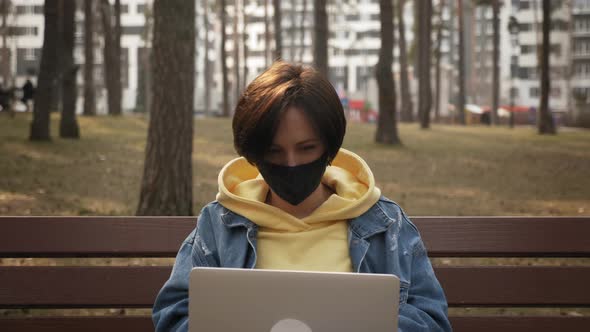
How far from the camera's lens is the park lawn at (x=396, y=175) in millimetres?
9727

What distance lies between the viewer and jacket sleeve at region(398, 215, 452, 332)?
254 cm

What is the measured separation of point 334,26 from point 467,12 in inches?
590

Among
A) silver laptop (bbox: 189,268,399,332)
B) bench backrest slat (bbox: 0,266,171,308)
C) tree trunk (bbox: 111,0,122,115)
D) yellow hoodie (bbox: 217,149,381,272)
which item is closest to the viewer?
silver laptop (bbox: 189,268,399,332)

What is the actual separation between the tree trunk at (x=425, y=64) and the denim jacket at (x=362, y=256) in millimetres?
23739

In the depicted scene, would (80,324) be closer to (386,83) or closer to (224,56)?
(386,83)

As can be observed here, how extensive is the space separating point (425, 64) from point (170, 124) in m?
20.8

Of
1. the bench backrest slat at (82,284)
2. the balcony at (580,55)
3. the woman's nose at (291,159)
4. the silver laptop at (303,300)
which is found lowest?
the bench backrest slat at (82,284)

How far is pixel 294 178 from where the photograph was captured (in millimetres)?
2643

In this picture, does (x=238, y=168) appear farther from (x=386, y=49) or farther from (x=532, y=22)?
(x=386, y=49)

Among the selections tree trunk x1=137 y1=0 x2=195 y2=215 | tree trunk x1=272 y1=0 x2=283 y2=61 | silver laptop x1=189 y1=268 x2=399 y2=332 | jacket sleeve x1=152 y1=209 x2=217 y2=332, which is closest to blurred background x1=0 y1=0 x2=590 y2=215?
tree trunk x1=137 y1=0 x2=195 y2=215

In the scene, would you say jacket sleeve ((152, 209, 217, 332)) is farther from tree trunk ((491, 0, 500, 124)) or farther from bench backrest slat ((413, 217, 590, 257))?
tree trunk ((491, 0, 500, 124))

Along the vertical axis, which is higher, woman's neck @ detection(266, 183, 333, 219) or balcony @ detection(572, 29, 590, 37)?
balcony @ detection(572, 29, 590, 37)

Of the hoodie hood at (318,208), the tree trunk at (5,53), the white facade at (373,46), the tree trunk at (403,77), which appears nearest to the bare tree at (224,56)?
the white facade at (373,46)

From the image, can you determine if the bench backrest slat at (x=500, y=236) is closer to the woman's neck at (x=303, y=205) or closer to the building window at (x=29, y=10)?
the woman's neck at (x=303, y=205)
